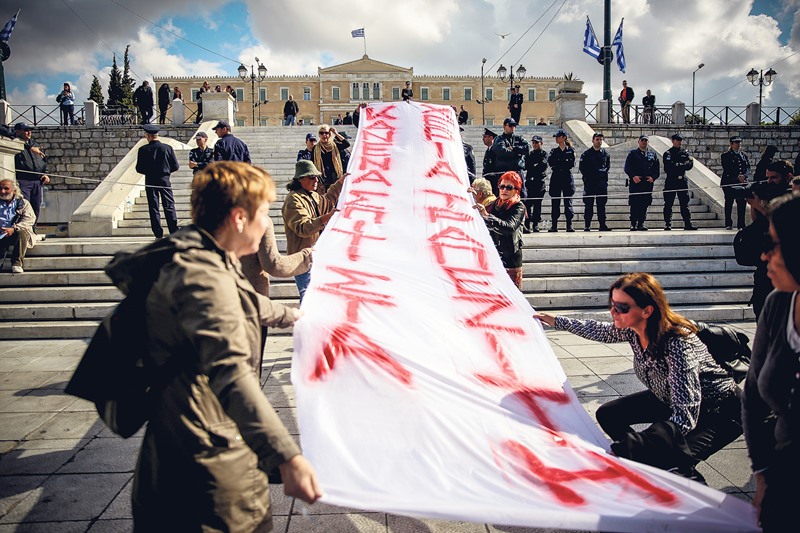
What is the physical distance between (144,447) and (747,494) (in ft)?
10.2

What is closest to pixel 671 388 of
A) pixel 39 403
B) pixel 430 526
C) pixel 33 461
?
pixel 430 526

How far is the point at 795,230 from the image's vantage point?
1.76 m

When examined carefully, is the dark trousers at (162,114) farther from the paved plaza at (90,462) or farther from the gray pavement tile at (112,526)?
the gray pavement tile at (112,526)

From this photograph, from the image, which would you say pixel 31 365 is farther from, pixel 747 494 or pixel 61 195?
pixel 61 195

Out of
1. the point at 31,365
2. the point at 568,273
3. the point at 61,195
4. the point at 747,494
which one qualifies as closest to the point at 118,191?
the point at 31,365

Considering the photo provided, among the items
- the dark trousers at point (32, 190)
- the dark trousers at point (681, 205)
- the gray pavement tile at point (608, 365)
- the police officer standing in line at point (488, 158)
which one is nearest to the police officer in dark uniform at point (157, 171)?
the dark trousers at point (32, 190)

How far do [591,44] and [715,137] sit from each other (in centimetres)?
588

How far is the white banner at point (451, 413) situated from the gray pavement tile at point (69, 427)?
2.06 m

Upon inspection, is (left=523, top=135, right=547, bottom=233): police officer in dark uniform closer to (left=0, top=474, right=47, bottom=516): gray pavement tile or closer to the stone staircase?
the stone staircase

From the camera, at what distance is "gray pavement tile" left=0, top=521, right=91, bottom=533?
2.63 metres

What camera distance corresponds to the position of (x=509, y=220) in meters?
5.50

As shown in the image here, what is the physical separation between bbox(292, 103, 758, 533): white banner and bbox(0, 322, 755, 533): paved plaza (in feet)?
1.55

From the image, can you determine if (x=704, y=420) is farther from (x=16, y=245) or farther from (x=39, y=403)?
(x=16, y=245)

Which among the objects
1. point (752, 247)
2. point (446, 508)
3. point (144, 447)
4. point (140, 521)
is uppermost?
point (752, 247)
